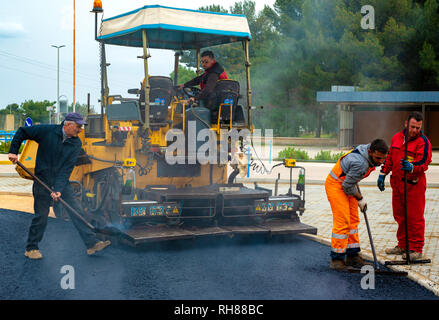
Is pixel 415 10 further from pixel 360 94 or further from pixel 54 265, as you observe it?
pixel 54 265

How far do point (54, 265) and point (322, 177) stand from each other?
1194 cm

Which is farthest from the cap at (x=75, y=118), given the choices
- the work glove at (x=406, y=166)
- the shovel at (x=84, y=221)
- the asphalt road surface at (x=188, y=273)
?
the work glove at (x=406, y=166)

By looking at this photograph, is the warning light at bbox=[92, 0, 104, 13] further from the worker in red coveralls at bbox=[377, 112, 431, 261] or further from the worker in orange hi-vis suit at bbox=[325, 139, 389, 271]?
the worker in red coveralls at bbox=[377, 112, 431, 261]

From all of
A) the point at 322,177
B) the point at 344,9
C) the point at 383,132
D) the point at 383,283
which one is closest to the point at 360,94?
the point at 383,132

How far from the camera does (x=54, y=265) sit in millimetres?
6254

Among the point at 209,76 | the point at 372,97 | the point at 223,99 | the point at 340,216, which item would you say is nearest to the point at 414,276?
the point at 340,216

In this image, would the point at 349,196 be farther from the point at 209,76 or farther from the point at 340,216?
the point at 209,76

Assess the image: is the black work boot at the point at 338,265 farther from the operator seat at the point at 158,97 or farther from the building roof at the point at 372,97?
the building roof at the point at 372,97

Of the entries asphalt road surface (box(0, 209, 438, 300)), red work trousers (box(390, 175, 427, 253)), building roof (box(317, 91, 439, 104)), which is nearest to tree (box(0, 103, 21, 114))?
building roof (box(317, 91, 439, 104))

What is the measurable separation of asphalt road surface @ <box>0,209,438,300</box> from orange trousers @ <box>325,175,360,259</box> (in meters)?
0.29

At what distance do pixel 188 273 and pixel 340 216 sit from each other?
5.69 feet

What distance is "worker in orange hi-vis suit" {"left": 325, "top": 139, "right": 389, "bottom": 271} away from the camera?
5871 mm

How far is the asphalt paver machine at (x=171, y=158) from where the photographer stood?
23.7ft
